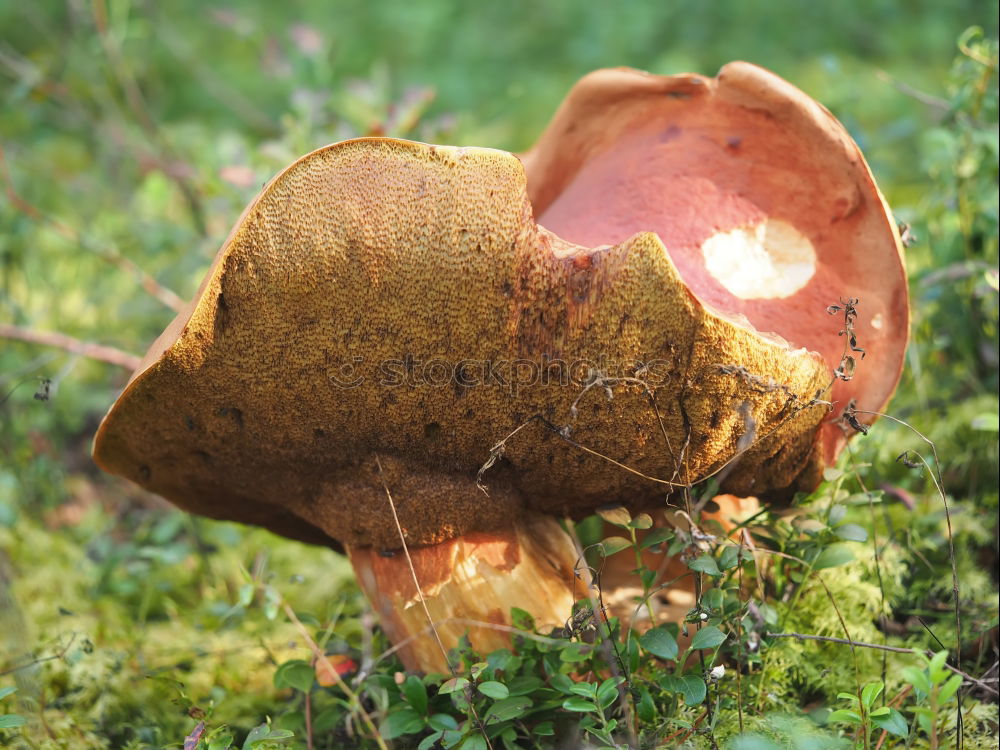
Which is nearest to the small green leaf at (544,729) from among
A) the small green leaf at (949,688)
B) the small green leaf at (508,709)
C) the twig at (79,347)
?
the small green leaf at (508,709)

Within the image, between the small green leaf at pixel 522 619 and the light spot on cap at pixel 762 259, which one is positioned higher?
the light spot on cap at pixel 762 259

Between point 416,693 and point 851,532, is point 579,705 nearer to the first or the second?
point 416,693

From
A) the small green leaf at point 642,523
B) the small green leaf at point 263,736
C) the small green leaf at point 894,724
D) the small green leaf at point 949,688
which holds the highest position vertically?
the small green leaf at point 642,523

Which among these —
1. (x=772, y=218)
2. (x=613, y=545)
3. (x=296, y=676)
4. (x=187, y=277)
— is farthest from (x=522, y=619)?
Answer: (x=187, y=277)

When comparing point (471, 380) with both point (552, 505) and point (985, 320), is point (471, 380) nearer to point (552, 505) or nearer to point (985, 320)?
point (552, 505)

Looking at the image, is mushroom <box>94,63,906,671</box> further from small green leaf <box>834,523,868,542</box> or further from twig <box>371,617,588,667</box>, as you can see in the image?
small green leaf <box>834,523,868,542</box>

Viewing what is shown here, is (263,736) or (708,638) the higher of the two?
(708,638)

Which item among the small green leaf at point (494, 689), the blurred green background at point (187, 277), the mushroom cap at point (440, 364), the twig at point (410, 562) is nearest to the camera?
the mushroom cap at point (440, 364)

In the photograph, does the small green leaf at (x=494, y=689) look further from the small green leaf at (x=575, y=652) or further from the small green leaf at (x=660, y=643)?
the small green leaf at (x=660, y=643)
